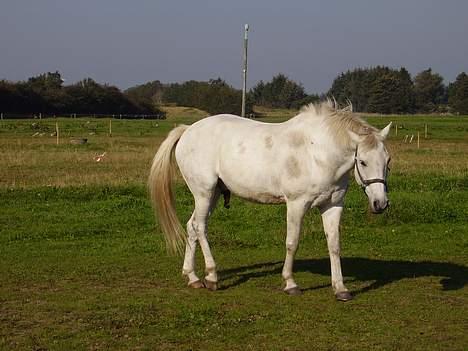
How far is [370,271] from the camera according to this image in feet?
30.8

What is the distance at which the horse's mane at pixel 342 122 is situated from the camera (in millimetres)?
7438

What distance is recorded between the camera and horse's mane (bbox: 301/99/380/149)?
744cm

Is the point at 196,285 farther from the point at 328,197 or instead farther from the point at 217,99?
the point at 217,99

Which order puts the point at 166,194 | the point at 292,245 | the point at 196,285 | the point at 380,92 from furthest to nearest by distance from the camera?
the point at 380,92 → the point at 166,194 → the point at 196,285 → the point at 292,245

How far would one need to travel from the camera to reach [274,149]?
26.1 feet

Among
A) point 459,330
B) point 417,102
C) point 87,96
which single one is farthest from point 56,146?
point 417,102

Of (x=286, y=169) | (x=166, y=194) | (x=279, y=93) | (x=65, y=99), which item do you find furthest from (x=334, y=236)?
(x=279, y=93)

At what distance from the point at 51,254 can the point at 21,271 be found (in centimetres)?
129

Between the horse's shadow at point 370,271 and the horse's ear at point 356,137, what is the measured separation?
193 centimetres

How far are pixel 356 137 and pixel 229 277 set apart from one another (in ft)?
9.10

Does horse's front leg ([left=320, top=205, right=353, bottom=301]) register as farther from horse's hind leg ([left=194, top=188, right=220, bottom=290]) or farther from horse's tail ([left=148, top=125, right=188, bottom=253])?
horse's tail ([left=148, top=125, right=188, bottom=253])

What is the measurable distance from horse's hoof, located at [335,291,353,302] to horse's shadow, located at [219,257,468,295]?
509 millimetres

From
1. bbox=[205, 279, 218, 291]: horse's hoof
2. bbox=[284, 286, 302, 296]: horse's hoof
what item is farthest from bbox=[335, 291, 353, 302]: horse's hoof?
bbox=[205, 279, 218, 291]: horse's hoof

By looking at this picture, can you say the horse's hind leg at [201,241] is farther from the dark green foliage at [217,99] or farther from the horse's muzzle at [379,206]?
the dark green foliage at [217,99]
